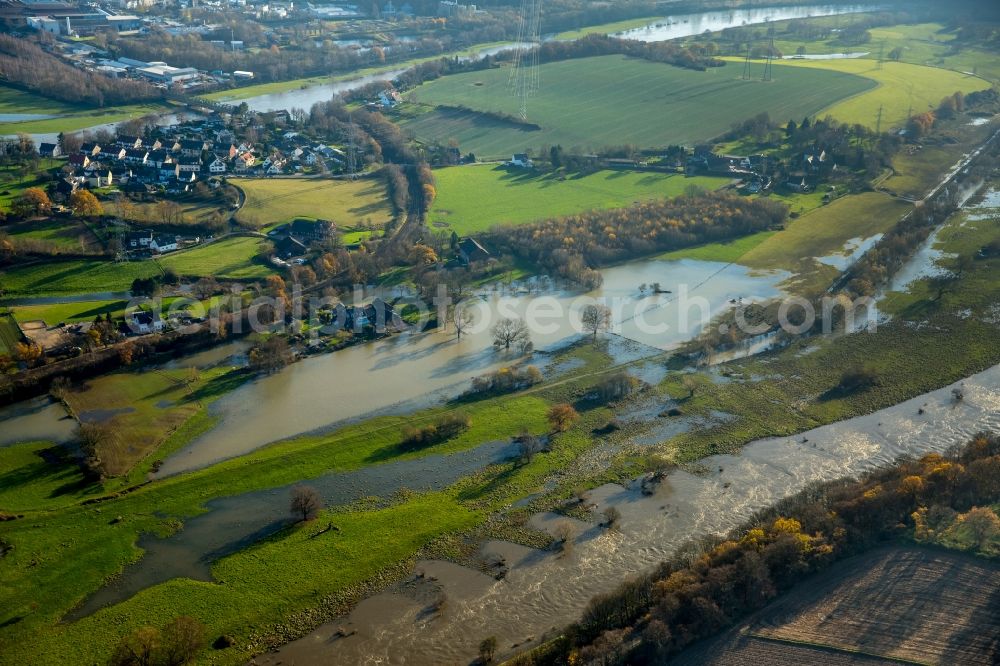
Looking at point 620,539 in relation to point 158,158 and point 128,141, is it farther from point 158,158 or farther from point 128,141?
point 128,141

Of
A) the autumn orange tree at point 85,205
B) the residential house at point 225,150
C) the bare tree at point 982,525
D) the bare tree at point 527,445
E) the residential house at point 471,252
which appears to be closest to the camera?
the bare tree at point 982,525

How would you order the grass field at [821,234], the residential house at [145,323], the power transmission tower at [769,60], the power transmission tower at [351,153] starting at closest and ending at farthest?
the residential house at [145,323], the grass field at [821,234], the power transmission tower at [351,153], the power transmission tower at [769,60]

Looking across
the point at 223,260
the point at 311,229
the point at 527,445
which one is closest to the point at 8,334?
the point at 223,260

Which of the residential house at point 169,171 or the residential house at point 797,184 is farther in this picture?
the residential house at point 797,184

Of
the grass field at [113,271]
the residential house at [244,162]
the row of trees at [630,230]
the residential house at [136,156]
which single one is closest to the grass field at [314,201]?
the residential house at [244,162]

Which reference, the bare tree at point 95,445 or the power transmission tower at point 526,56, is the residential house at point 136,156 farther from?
the bare tree at point 95,445

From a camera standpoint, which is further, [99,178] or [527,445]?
[99,178]

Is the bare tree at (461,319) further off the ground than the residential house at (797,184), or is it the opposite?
the residential house at (797,184)
